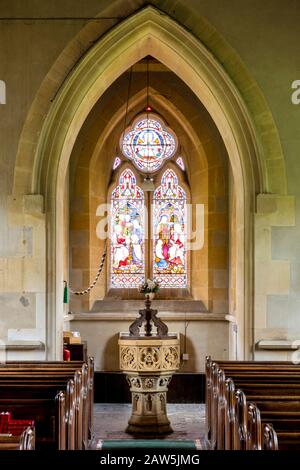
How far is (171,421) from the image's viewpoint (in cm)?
913

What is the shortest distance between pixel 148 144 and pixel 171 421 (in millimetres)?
4273

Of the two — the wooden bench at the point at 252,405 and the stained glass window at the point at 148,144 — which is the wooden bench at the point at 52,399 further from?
the stained glass window at the point at 148,144

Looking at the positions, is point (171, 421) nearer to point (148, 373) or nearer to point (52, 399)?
point (148, 373)

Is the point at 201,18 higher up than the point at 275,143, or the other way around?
the point at 201,18

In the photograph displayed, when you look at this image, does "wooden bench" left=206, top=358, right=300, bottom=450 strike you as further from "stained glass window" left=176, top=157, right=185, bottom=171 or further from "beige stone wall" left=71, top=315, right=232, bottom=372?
"stained glass window" left=176, top=157, right=185, bottom=171

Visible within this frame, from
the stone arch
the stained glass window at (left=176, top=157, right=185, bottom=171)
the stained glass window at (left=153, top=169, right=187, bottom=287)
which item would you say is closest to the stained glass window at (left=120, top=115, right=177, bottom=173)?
the stained glass window at (left=176, top=157, right=185, bottom=171)

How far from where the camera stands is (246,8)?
27.4ft

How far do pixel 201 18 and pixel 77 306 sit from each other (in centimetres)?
434

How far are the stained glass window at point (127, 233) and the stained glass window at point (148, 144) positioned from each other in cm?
25

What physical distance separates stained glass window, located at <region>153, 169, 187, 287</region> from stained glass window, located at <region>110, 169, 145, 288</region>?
21 centimetres
